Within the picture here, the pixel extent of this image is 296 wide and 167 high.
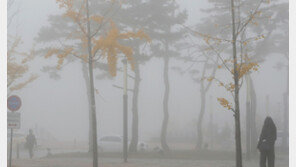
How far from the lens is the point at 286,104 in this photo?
94.2 feet

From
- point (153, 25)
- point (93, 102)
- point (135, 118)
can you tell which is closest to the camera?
point (93, 102)

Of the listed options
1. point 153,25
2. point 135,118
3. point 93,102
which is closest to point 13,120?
point 93,102

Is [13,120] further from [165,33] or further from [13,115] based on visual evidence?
[165,33]

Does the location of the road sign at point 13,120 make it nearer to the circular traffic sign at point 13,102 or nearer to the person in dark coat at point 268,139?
the circular traffic sign at point 13,102

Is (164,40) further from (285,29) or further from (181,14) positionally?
(285,29)

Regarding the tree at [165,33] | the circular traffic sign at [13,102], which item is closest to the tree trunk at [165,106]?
the tree at [165,33]

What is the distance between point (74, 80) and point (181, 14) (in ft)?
25.3

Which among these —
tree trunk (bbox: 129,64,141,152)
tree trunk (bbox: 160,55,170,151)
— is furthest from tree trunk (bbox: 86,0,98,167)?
tree trunk (bbox: 160,55,170,151)

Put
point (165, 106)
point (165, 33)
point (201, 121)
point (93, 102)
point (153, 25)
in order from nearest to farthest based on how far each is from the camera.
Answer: point (93, 102)
point (153, 25)
point (165, 33)
point (165, 106)
point (201, 121)

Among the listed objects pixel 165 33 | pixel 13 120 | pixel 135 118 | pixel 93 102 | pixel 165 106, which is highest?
pixel 165 33

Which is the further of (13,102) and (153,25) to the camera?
(153,25)
